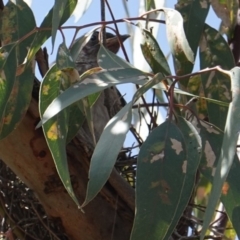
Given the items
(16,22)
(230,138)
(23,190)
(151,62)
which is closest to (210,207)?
(230,138)

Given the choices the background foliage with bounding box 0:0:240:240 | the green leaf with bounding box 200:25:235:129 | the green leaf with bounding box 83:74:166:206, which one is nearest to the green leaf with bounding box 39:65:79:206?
the background foliage with bounding box 0:0:240:240

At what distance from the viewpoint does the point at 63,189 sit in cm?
100

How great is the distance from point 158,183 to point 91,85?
139mm

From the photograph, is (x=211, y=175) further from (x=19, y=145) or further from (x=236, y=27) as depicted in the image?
(x=236, y=27)

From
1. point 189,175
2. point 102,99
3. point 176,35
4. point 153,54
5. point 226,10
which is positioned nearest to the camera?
point 189,175

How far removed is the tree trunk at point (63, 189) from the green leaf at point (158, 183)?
280mm

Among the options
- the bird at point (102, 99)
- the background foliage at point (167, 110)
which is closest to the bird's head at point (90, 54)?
the bird at point (102, 99)

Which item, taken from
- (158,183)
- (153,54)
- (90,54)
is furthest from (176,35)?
(90,54)

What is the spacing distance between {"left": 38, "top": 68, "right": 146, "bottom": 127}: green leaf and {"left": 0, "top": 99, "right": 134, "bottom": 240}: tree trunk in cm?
24

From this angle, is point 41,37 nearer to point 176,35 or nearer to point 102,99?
point 176,35

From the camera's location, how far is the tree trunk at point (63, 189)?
3.23 feet

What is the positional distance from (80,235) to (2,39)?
0.33 m

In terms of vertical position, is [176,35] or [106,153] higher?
[176,35]

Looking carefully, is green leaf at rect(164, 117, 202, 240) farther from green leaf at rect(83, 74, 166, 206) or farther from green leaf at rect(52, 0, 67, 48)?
green leaf at rect(52, 0, 67, 48)
